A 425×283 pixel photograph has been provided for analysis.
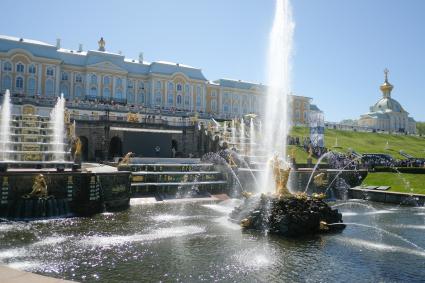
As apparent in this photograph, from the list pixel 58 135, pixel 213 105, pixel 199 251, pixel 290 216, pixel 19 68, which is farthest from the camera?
pixel 213 105

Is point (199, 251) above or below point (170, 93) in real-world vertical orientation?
below

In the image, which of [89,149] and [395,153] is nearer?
[89,149]

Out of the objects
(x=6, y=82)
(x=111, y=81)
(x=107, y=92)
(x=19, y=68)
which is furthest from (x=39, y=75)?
(x=111, y=81)

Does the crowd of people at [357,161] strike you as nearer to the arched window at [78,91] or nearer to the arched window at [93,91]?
the arched window at [93,91]

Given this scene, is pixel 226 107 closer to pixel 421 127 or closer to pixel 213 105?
pixel 213 105

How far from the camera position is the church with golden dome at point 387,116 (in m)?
99.8

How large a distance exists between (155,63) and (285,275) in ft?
218

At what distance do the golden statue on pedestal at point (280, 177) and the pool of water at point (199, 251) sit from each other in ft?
10.2

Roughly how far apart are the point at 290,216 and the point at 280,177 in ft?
9.14

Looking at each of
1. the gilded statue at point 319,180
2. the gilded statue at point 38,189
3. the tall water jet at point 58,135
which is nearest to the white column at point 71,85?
the tall water jet at point 58,135

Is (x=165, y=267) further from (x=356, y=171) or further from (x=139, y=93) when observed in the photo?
(x=139, y=93)

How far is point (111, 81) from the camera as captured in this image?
6925cm

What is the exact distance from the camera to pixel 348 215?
22969 millimetres

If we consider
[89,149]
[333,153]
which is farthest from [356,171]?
[89,149]
